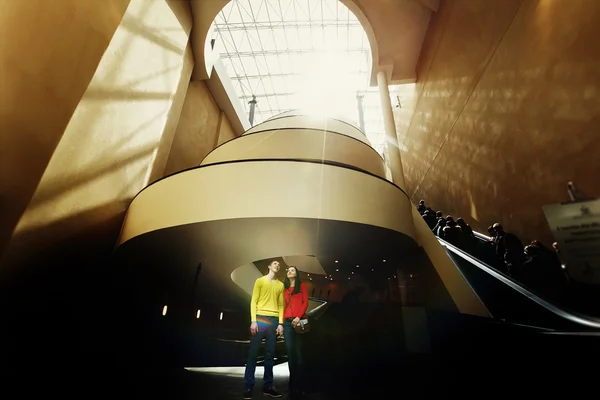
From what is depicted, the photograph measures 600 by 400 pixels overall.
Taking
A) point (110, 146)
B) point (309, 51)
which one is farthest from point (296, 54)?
point (110, 146)

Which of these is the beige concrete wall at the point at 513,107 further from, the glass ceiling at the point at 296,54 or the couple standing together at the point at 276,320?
the glass ceiling at the point at 296,54

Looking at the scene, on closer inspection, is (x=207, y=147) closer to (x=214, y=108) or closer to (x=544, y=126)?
(x=214, y=108)

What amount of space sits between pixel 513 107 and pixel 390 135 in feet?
20.8

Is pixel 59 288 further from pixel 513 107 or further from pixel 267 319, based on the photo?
pixel 513 107

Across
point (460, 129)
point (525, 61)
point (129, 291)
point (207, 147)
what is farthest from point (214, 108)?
point (525, 61)

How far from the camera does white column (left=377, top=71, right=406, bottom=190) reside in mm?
11359

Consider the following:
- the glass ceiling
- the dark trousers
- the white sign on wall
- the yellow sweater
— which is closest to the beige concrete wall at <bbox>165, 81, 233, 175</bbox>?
the yellow sweater

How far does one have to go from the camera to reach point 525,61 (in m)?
5.91

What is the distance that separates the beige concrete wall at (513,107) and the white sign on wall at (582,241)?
67cm

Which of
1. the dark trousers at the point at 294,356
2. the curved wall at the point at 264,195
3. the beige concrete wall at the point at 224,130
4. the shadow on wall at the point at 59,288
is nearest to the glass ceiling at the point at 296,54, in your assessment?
the beige concrete wall at the point at 224,130

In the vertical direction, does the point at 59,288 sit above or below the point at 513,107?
below

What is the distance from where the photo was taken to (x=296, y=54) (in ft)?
69.5

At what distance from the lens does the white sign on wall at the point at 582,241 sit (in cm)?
339

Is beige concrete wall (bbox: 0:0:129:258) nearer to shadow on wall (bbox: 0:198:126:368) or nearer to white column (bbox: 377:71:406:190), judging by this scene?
shadow on wall (bbox: 0:198:126:368)
